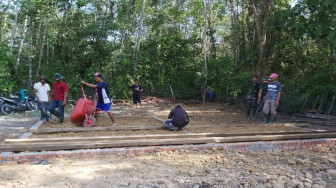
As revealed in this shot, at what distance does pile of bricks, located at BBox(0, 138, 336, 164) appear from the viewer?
4305mm

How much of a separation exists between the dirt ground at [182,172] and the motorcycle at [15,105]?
7106 mm

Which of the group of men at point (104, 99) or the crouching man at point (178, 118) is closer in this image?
the crouching man at point (178, 118)

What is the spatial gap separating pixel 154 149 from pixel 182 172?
105 centimetres

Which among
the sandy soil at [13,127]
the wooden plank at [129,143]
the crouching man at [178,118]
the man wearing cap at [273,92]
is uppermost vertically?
the man wearing cap at [273,92]

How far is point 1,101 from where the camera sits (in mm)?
10234

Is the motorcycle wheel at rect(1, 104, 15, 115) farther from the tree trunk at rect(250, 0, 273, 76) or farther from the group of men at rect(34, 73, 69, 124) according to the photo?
the tree trunk at rect(250, 0, 273, 76)

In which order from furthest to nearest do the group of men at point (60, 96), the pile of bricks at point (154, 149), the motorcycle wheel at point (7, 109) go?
the motorcycle wheel at point (7, 109) → the group of men at point (60, 96) → the pile of bricks at point (154, 149)

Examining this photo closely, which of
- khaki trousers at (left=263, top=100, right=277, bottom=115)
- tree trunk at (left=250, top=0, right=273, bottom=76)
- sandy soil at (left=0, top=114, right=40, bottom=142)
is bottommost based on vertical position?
sandy soil at (left=0, top=114, right=40, bottom=142)

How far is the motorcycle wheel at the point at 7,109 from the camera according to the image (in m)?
10.2

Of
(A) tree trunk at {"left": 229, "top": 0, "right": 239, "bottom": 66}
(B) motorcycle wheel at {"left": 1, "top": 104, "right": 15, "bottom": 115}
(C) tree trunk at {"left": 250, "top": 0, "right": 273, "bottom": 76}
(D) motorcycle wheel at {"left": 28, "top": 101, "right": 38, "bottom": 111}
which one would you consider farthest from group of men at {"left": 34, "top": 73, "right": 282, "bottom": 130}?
(A) tree trunk at {"left": 229, "top": 0, "right": 239, "bottom": 66}

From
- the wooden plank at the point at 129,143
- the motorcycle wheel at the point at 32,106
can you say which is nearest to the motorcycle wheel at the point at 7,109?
the motorcycle wheel at the point at 32,106

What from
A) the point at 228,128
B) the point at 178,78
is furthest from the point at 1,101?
the point at 178,78

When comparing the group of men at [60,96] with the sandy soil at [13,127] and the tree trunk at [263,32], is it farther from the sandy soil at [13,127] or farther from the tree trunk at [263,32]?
the tree trunk at [263,32]

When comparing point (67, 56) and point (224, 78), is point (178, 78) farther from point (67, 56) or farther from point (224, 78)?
point (67, 56)
